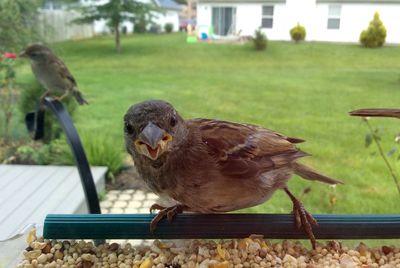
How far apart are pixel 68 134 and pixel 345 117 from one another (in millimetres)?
4206

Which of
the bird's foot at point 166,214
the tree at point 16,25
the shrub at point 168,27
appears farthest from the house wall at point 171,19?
the bird's foot at point 166,214

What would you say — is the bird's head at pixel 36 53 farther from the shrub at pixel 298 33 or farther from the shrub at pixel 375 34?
the shrub at pixel 375 34

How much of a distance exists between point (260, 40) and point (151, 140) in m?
7.61

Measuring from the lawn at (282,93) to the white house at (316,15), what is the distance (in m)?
0.41

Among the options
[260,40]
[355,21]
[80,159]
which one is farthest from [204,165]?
[260,40]

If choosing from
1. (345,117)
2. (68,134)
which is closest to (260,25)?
(345,117)

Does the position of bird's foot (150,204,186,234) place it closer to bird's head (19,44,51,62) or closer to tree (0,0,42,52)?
bird's head (19,44,51,62)

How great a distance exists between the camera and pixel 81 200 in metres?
3.00

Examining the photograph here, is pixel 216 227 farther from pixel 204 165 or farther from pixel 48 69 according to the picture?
pixel 48 69

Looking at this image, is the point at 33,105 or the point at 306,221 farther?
the point at 33,105

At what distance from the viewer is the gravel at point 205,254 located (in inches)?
37.8

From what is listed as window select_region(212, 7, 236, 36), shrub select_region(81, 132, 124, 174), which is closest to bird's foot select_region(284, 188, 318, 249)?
shrub select_region(81, 132, 124, 174)

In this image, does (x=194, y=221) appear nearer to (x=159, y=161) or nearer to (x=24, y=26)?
(x=159, y=161)

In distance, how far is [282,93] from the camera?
22.3ft
